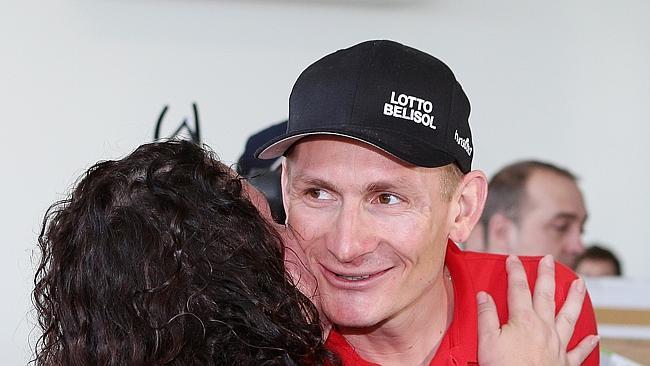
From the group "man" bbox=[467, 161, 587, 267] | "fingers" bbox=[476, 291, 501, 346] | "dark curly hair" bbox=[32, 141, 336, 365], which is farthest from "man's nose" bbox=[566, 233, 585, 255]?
"dark curly hair" bbox=[32, 141, 336, 365]

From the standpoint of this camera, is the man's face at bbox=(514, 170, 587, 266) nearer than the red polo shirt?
No

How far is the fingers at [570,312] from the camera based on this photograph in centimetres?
154

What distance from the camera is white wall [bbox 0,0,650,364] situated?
264 cm

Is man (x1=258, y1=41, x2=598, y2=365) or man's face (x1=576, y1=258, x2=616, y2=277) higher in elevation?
man (x1=258, y1=41, x2=598, y2=365)

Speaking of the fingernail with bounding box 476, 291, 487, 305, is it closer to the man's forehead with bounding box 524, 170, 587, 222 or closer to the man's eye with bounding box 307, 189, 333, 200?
the man's eye with bounding box 307, 189, 333, 200

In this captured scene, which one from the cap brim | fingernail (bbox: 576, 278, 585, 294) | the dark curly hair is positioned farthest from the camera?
fingernail (bbox: 576, 278, 585, 294)

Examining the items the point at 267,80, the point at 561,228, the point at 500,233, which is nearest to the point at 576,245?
the point at 561,228

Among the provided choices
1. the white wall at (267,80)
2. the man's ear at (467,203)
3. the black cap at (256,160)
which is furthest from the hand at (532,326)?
the white wall at (267,80)

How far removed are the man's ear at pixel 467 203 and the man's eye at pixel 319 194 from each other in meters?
0.19

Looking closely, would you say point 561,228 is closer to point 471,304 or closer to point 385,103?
point 471,304

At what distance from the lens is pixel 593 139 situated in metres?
2.86

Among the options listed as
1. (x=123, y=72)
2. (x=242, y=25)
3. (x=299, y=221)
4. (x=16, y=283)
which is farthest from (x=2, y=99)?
(x=299, y=221)

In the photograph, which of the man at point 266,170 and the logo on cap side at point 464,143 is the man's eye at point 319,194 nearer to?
the logo on cap side at point 464,143

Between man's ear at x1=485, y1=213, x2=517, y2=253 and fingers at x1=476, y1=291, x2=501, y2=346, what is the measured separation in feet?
3.99
